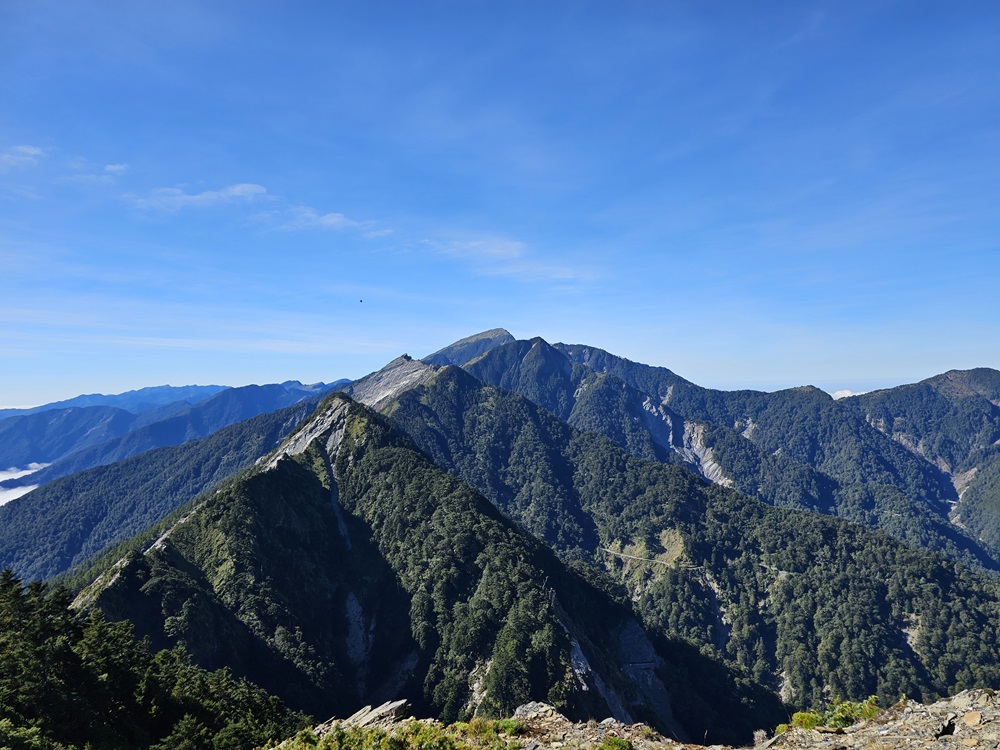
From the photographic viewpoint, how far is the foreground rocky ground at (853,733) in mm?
23047

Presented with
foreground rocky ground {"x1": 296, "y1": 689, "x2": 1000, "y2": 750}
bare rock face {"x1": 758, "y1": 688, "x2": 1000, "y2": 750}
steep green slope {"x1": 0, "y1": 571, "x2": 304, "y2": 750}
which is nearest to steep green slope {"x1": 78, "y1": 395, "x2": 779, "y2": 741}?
steep green slope {"x1": 0, "y1": 571, "x2": 304, "y2": 750}

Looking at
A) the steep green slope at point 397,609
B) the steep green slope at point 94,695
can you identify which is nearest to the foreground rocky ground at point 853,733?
the steep green slope at point 94,695

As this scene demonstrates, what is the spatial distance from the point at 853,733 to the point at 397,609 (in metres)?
139

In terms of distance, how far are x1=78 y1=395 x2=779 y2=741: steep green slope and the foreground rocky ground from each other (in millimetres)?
81379

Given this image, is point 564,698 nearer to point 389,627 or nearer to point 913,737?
point 389,627

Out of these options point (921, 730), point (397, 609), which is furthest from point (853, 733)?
point (397, 609)

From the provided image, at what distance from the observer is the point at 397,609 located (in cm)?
14788

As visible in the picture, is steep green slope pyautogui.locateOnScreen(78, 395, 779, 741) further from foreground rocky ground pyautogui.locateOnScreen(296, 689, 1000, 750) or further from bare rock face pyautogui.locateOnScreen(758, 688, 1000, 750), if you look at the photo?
bare rock face pyautogui.locateOnScreen(758, 688, 1000, 750)

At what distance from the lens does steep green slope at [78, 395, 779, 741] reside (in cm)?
10938

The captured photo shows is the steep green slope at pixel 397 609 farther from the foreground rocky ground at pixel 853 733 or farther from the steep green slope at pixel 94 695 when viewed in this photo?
the foreground rocky ground at pixel 853 733

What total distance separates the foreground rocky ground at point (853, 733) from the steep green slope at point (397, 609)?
81.4 m

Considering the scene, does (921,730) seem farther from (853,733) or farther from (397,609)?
(397,609)

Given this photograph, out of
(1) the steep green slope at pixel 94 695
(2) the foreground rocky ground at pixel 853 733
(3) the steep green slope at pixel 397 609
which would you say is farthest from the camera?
(3) the steep green slope at pixel 397 609

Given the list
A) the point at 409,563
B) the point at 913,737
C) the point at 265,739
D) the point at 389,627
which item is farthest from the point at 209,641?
the point at 913,737
